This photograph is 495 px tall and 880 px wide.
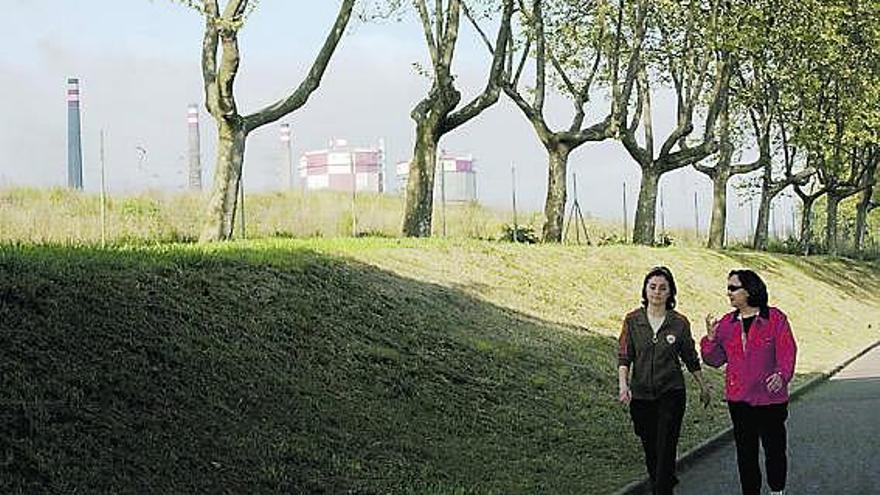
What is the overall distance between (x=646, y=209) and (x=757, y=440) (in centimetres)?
2852

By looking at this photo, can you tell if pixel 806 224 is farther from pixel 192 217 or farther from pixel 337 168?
pixel 337 168

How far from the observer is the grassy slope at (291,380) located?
9.88 m

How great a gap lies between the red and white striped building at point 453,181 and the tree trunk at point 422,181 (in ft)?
31.2

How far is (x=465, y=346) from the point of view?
1805cm

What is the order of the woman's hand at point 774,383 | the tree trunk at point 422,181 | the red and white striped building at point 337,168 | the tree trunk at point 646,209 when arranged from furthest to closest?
the red and white striped building at point 337,168 → the tree trunk at point 646,209 → the tree trunk at point 422,181 → the woman's hand at point 774,383

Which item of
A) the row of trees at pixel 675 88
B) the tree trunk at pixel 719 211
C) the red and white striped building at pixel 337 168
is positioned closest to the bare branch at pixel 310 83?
the row of trees at pixel 675 88

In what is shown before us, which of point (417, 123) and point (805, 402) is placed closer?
point (805, 402)

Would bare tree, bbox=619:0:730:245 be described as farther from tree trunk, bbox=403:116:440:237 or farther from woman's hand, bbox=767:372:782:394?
woman's hand, bbox=767:372:782:394

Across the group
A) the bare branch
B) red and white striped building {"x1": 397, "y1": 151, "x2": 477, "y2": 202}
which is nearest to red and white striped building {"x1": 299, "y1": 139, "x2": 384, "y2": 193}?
red and white striped building {"x1": 397, "y1": 151, "x2": 477, "y2": 202}

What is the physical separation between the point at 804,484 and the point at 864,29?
36621 millimetres

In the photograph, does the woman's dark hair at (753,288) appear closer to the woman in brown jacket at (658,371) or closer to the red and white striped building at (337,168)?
the woman in brown jacket at (658,371)

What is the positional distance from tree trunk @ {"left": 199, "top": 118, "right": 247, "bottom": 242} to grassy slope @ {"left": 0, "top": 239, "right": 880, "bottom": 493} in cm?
161

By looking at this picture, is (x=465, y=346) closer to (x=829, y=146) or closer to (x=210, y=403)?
(x=210, y=403)

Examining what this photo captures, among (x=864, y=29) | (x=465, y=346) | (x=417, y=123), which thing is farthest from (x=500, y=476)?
(x=864, y=29)
